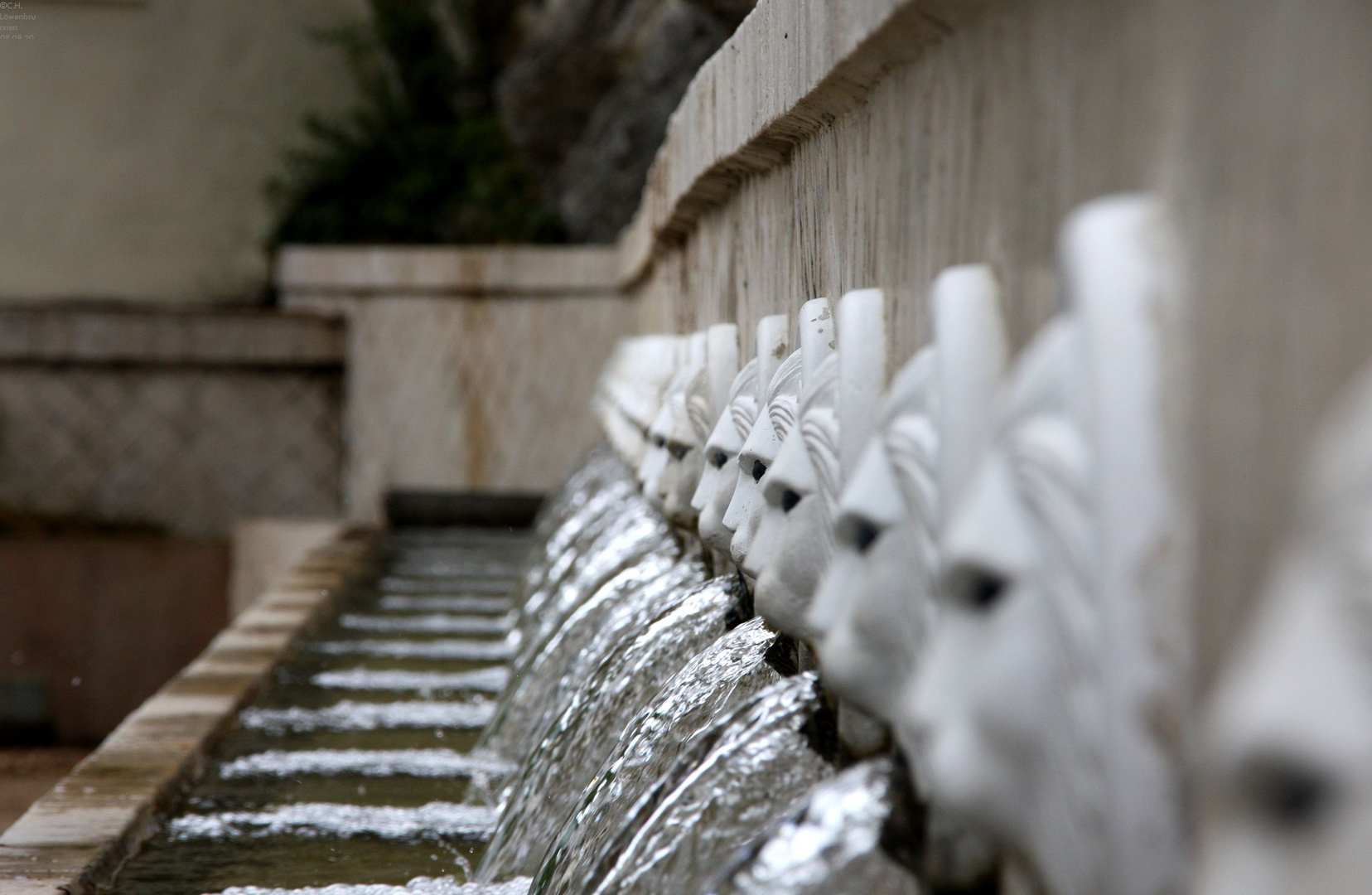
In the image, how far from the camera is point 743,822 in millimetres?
1353

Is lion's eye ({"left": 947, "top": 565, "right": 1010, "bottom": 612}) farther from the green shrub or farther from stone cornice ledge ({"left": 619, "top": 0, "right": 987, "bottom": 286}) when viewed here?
the green shrub

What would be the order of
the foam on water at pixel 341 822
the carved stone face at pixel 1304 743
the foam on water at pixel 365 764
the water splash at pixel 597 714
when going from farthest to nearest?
the foam on water at pixel 365 764
the foam on water at pixel 341 822
the water splash at pixel 597 714
the carved stone face at pixel 1304 743

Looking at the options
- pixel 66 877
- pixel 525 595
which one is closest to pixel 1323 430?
pixel 66 877

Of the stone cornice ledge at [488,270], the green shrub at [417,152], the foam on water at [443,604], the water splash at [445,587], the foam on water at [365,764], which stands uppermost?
the green shrub at [417,152]

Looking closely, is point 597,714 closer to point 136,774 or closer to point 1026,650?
point 136,774

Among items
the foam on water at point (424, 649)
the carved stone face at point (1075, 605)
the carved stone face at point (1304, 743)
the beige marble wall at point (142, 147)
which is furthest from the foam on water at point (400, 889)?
the beige marble wall at point (142, 147)

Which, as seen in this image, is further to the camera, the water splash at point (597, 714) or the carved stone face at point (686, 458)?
the carved stone face at point (686, 458)

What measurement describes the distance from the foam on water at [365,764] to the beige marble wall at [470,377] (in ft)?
16.4

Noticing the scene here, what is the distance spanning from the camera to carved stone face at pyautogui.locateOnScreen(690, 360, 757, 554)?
193cm

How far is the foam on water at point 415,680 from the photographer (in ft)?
12.3

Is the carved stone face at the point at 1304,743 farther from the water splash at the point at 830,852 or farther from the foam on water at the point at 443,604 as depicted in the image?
the foam on water at the point at 443,604

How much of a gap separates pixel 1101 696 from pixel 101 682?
308 inches

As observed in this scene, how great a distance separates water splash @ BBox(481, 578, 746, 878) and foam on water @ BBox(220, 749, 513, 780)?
61 cm

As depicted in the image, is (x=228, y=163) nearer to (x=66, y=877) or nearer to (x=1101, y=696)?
(x=66, y=877)
